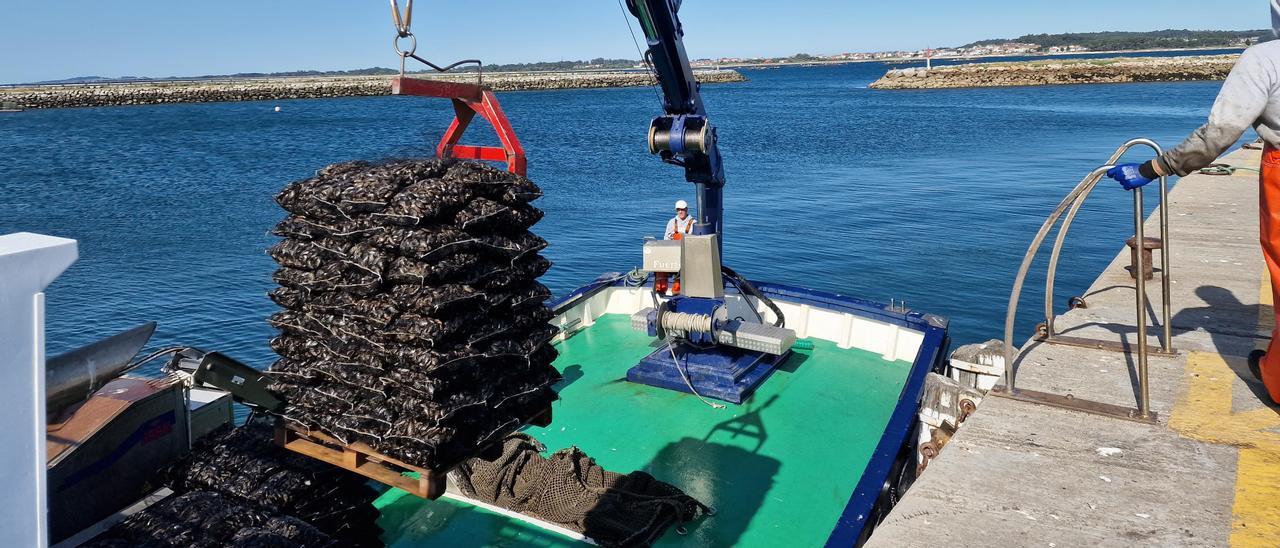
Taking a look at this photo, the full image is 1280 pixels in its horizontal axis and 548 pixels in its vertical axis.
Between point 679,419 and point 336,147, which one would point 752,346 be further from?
point 336,147

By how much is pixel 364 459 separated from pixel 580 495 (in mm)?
3145

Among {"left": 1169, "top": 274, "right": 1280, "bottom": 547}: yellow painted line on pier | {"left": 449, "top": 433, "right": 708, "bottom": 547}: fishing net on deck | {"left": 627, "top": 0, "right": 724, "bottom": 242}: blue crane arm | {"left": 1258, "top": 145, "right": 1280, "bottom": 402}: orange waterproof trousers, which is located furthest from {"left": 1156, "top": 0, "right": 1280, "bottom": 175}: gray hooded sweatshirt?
{"left": 627, "top": 0, "right": 724, "bottom": 242}: blue crane arm

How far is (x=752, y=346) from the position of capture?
9.84 m

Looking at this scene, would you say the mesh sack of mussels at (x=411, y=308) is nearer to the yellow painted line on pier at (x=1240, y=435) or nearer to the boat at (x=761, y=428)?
the boat at (x=761, y=428)

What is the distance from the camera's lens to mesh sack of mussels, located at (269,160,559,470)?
4.15 m

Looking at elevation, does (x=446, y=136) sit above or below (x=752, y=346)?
above

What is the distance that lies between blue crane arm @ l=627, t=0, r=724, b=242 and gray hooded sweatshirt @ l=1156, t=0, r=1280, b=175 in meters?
→ 4.93

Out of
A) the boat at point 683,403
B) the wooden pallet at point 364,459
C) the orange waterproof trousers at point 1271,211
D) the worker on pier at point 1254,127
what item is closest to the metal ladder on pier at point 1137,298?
the worker on pier at point 1254,127

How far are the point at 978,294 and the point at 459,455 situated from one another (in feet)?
60.5

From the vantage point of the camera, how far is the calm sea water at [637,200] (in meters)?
20.0

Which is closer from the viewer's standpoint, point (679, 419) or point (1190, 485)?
point (1190, 485)

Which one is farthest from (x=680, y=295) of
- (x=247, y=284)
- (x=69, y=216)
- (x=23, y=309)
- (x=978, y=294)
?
(x=69, y=216)

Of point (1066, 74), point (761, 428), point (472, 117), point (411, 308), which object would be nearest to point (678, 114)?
point (761, 428)

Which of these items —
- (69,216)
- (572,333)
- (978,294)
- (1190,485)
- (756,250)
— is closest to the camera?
(1190,485)
